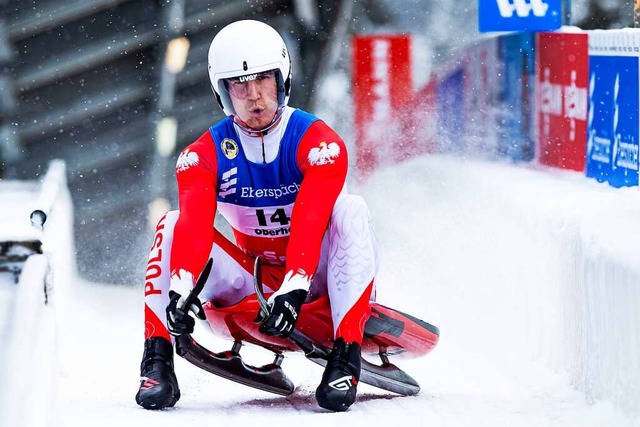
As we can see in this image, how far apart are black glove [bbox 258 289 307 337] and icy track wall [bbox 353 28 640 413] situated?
3.06 feet

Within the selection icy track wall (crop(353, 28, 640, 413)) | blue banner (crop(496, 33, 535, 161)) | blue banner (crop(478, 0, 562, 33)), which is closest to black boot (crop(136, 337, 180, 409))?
icy track wall (crop(353, 28, 640, 413))

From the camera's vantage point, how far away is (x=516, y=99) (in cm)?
739

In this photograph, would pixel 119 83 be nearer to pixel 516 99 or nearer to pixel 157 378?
pixel 516 99

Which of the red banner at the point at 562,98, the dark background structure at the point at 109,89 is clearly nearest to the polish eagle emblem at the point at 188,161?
the red banner at the point at 562,98

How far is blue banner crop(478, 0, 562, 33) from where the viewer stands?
22.7ft

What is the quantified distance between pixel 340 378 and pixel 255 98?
3.08 ft

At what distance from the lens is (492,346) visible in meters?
5.14

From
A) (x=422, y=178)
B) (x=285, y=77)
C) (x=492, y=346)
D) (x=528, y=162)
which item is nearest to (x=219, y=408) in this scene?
(x=285, y=77)

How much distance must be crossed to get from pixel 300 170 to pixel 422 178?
14.4ft

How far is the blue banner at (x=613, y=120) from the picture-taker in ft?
17.5

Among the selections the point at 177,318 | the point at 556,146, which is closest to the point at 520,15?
the point at 556,146

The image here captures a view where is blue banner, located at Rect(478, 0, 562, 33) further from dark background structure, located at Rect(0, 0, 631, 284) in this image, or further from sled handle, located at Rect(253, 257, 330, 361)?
sled handle, located at Rect(253, 257, 330, 361)

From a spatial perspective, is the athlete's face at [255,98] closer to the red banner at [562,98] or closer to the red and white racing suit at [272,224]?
the red and white racing suit at [272,224]

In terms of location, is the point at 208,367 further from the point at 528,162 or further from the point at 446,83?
the point at 446,83
